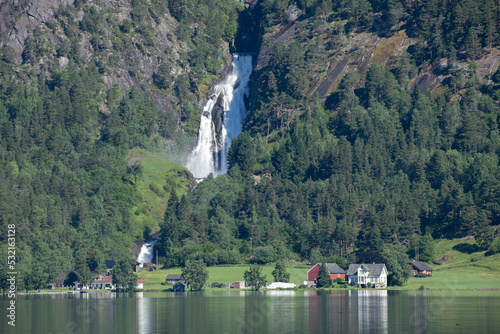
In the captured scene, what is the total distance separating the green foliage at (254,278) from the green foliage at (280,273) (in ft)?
12.1

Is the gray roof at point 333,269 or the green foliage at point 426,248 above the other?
the green foliage at point 426,248

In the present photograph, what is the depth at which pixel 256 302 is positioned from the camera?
5192 inches

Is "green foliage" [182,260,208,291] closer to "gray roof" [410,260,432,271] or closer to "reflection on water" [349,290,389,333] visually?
"reflection on water" [349,290,389,333]

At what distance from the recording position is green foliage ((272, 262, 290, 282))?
181 meters

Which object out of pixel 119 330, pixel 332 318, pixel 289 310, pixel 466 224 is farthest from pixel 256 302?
pixel 466 224

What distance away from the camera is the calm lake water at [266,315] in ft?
305

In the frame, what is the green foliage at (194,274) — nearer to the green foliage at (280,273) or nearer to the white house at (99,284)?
the green foliage at (280,273)

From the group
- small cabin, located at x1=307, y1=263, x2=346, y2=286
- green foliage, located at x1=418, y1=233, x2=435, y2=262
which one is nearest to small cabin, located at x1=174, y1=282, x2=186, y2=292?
small cabin, located at x1=307, y1=263, x2=346, y2=286

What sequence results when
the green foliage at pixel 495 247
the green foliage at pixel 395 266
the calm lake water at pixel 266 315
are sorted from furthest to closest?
the green foliage at pixel 495 247, the green foliage at pixel 395 266, the calm lake water at pixel 266 315

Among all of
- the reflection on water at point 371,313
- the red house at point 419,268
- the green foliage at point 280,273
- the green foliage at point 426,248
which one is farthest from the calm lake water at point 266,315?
the green foliage at point 426,248

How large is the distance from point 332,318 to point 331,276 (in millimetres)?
82876

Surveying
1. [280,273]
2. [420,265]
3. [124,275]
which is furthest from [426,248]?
[124,275]

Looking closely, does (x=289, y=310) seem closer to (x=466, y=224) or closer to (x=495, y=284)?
(x=495, y=284)

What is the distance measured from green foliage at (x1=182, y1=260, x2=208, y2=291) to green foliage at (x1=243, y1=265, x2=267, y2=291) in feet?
29.8
